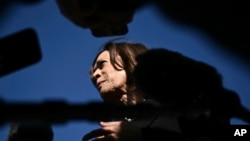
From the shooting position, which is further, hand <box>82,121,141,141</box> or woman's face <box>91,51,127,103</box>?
woman's face <box>91,51,127,103</box>

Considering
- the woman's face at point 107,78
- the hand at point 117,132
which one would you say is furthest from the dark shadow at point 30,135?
the woman's face at point 107,78

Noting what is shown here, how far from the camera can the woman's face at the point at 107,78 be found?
83 cm

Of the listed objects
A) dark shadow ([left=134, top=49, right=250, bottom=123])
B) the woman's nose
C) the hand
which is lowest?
the hand

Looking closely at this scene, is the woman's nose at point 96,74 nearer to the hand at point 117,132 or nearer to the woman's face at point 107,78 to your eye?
the woman's face at point 107,78

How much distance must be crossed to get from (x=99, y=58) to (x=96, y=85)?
7cm

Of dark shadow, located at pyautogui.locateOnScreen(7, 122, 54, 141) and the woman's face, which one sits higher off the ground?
the woman's face

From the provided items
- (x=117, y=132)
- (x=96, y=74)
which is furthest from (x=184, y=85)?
(x=96, y=74)

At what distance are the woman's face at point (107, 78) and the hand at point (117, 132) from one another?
0.37 ft

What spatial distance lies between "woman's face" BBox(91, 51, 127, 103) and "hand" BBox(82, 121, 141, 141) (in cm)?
11

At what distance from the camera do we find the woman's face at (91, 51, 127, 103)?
83cm

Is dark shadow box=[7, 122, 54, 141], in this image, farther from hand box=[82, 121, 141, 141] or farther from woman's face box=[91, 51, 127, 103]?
woman's face box=[91, 51, 127, 103]

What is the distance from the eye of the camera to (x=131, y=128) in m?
0.71

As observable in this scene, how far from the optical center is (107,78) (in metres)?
0.87

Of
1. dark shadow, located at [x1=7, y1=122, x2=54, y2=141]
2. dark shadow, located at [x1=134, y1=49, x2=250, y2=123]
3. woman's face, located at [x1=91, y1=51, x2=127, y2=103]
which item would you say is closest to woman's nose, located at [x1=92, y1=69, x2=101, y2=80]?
woman's face, located at [x1=91, y1=51, x2=127, y2=103]
